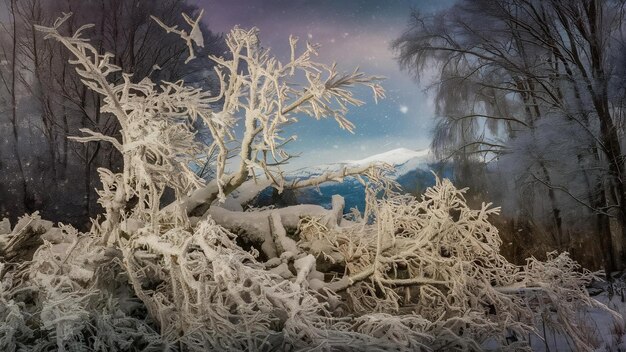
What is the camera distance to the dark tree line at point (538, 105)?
8422 millimetres

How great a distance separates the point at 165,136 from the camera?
2.89 meters

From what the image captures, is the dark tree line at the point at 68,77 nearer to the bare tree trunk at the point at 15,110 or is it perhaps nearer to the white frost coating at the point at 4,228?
the bare tree trunk at the point at 15,110

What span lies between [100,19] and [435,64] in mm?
7297

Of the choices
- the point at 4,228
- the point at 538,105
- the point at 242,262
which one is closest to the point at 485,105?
the point at 538,105

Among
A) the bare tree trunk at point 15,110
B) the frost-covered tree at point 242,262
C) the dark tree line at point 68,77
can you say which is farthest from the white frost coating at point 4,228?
the bare tree trunk at point 15,110

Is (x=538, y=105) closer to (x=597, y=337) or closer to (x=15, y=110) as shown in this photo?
(x=597, y=337)

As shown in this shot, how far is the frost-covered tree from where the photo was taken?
257 centimetres

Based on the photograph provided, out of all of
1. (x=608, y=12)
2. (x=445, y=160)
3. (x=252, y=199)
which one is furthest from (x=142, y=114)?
(x=608, y=12)

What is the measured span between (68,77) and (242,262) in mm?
8888

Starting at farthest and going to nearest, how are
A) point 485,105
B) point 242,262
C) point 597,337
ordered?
point 485,105, point 597,337, point 242,262

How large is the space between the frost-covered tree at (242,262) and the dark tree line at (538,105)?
5475mm

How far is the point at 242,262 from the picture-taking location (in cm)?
318

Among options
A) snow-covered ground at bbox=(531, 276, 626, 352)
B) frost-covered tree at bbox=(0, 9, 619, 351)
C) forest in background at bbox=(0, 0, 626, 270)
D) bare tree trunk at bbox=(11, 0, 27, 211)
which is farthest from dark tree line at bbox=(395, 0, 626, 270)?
bare tree trunk at bbox=(11, 0, 27, 211)

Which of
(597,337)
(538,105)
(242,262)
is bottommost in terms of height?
(597,337)
